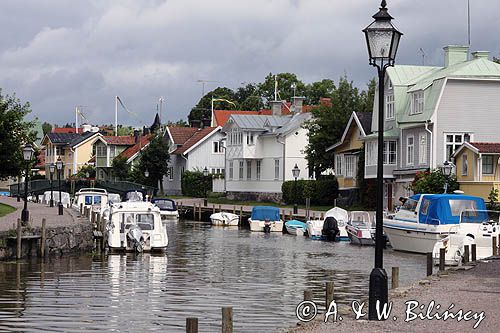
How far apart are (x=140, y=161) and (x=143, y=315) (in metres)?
88.3

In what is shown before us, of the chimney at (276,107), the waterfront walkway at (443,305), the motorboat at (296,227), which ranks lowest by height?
the waterfront walkway at (443,305)

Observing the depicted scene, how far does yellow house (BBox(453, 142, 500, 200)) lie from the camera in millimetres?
55094

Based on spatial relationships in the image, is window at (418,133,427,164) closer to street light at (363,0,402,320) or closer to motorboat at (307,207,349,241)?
motorboat at (307,207,349,241)

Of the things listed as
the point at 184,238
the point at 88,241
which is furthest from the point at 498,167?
the point at 88,241

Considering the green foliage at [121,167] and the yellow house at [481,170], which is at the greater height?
the green foliage at [121,167]

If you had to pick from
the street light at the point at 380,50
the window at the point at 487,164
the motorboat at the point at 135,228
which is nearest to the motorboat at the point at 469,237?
the window at the point at 487,164

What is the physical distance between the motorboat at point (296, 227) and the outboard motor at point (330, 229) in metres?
3.91

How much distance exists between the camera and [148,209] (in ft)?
146

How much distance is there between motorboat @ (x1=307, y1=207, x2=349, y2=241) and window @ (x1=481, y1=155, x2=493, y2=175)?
8578mm

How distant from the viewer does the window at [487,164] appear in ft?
183

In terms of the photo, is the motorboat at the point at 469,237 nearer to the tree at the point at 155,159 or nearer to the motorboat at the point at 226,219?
the motorboat at the point at 226,219

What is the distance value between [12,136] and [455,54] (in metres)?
32.1

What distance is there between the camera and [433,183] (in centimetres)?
5734

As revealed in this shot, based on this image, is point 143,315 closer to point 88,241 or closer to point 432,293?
point 432,293
